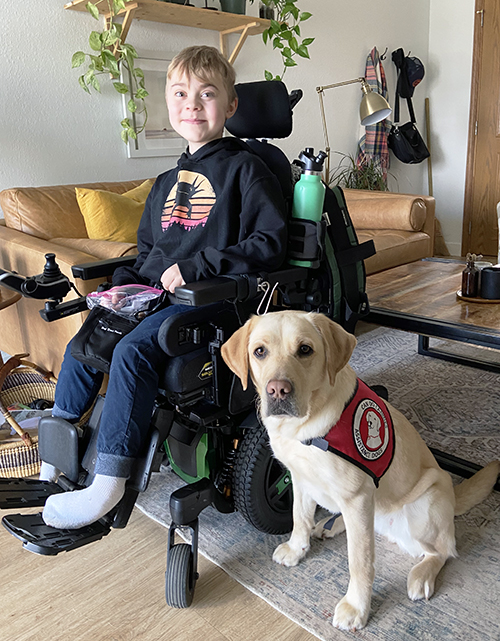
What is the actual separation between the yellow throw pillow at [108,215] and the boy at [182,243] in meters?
0.76

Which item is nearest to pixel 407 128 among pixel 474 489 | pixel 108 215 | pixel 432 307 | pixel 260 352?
pixel 108 215

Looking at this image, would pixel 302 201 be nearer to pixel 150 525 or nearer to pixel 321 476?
pixel 321 476

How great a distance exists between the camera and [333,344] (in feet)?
3.90

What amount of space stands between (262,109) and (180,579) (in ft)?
4.30

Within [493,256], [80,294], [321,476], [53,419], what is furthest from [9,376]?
[493,256]

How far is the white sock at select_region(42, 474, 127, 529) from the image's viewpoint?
1289 mm

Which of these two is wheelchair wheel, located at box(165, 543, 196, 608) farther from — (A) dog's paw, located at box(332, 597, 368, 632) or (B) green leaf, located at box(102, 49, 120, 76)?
(B) green leaf, located at box(102, 49, 120, 76)

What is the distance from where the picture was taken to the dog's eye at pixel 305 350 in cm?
115

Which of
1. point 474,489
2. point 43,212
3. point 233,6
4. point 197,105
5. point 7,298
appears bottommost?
point 474,489

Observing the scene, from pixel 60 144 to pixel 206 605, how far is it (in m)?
2.46

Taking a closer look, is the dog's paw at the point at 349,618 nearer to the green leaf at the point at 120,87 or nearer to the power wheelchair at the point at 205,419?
the power wheelchair at the point at 205,419

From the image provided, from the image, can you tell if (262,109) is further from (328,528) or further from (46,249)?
(328,528)

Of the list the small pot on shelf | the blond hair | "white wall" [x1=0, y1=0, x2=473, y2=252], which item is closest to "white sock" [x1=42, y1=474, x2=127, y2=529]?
the blond hair

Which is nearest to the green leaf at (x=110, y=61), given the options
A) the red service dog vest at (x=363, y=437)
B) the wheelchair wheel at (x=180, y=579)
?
the red service dog vest at (x=363, y=437)
